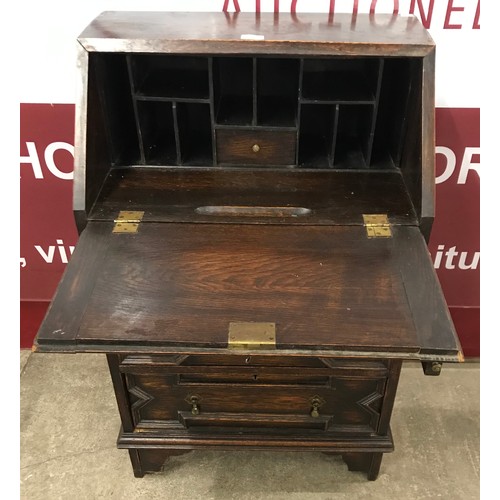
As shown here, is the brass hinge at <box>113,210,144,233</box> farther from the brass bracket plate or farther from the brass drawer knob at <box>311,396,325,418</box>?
the brass drawer knob at <box>311,396,325,418</box>

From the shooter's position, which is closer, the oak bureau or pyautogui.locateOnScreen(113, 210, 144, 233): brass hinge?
the oak bureau

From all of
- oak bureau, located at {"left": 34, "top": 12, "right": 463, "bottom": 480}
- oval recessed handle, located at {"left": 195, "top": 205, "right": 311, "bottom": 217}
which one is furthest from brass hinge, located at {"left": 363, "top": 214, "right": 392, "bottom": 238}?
oval recessed handle, located at {"left": 195, "top": 205, "right": 311, "bottom": 217}

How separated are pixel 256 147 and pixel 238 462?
1.11m

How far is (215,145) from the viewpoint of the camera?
5.35 feet

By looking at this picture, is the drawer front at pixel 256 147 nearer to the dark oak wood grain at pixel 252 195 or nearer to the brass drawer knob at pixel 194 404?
the dark oak wood grain at pixel 252 195

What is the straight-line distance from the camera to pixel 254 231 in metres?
1.47

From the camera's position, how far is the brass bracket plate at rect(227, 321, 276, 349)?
1.18m

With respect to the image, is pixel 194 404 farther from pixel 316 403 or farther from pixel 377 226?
pixel 377 226

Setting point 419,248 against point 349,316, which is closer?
point 349,316

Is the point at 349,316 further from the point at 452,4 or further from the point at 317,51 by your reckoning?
the point at 452,4

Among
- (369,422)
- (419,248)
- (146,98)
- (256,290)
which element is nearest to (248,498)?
(369,422)

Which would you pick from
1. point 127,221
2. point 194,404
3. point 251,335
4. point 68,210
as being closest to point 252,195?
point 127,221

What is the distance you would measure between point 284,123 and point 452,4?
0.65 metres

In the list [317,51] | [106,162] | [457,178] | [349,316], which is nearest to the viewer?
[349,316]
